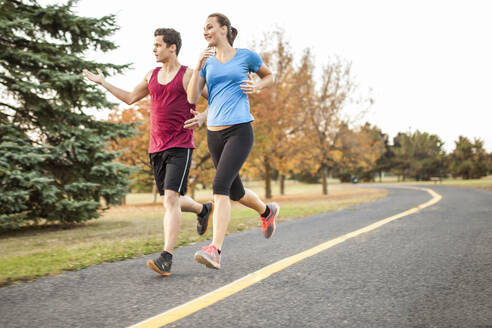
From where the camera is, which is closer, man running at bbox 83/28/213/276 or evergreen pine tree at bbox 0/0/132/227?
man running at bbox 83/28/213/276

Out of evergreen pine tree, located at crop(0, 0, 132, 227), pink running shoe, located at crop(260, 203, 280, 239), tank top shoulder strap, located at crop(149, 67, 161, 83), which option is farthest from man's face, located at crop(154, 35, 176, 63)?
evergreen pine tree, located at crop(0, 0, 132, 227)

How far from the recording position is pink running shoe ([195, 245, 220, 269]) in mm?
3479

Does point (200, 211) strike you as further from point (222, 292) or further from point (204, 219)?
point (222, 292)

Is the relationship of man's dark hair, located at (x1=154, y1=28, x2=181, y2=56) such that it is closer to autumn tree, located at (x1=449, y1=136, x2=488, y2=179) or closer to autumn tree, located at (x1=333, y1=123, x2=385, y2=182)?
autumn tree, located at (x1=333, y1=123, x2=385, y2=182)

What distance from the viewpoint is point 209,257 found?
3.51 meters

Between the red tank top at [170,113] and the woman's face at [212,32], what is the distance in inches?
16.6

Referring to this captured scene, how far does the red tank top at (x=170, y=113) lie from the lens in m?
3.99

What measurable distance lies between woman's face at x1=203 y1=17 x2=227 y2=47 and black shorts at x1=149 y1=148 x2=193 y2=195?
3.42ft

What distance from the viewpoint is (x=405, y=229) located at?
636cm

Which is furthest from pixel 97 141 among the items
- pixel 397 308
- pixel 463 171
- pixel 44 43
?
pixel 463 171

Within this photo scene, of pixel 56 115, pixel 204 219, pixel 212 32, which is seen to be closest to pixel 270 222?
pixel 204 219

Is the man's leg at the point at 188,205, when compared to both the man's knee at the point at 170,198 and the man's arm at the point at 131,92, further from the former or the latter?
the man's arm at the point at 131,92

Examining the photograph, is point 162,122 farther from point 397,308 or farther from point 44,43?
point 44,43

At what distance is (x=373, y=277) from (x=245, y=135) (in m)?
1.65
